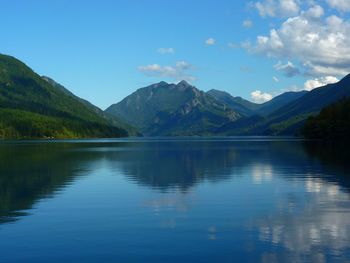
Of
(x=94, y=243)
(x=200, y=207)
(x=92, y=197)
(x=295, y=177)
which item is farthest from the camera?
(x=295, y=177)

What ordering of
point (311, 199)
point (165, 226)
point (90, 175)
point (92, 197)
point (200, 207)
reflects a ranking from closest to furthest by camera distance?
point (165, 226) → point (200, 207) → point (311, 199) → point (92, 197) → point (90, 175)

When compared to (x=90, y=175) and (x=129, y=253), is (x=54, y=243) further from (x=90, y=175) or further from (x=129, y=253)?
(x=90, y=175)

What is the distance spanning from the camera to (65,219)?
36.2 metres

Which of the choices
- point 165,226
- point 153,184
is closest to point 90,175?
point 153,184

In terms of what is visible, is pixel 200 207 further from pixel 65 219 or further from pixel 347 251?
pixel 347 251

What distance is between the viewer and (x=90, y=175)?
71938 mm

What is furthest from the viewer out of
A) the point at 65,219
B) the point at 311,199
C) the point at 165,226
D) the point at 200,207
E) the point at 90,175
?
the point at 90,175

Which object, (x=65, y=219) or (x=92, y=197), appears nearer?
(x=65, y=219)

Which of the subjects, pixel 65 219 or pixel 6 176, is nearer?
pixel 65 219

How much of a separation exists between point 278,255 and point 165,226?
9910 millimetres

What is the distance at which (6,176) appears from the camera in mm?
66875

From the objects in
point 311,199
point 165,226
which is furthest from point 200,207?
point 311,199

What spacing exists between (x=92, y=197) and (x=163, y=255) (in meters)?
24.6

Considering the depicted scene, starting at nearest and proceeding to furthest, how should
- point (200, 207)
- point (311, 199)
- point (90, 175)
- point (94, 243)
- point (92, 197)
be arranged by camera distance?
point (94, 243) < point (200, 207) < point (311, 199) < point (92, 197) < point (90, 175)
